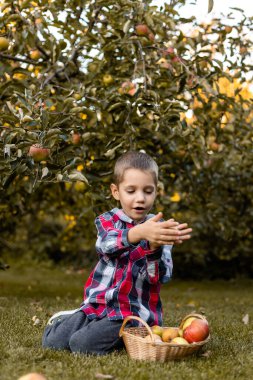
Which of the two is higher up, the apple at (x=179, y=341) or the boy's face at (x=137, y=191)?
the boy's face at (x=137, y=191)

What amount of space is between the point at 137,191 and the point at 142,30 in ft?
5.88

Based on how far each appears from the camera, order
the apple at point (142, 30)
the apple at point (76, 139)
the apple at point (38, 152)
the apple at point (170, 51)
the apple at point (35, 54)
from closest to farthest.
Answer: the apple at point (38, 152)
the apple at point (142, 30)
the apple at point (170, 51)
the apple at point (76, 139)
the apple at point (35, 54)

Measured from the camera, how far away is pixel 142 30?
15.0 feet

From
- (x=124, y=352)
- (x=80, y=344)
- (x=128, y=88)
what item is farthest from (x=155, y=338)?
(x=128, y=88)

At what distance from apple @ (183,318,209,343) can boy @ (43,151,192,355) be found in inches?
12.6

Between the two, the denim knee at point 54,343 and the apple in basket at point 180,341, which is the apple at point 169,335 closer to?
the apple in basket at point 180,341

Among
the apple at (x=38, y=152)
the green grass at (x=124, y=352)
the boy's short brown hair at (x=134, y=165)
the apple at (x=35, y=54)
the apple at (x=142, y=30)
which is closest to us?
the green grass at (x=124, y=352)

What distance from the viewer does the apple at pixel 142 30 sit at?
4.58 meters

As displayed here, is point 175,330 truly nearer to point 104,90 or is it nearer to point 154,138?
point 104,90

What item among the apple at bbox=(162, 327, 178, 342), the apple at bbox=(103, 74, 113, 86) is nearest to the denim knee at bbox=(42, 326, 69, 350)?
the apple at bbox=(162, 327, 178, 342)

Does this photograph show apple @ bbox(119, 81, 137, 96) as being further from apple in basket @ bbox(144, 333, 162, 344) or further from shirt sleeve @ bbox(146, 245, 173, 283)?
apple in basket @ bbox(144, 333, 162, 344)

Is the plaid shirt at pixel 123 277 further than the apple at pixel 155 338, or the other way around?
the plaid shirt at pixel 123 277

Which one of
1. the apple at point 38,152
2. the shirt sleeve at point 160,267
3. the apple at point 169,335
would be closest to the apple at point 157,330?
the apple at point 169,335

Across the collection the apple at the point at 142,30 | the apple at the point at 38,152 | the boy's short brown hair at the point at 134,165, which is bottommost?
the apple at the point at 38,152
